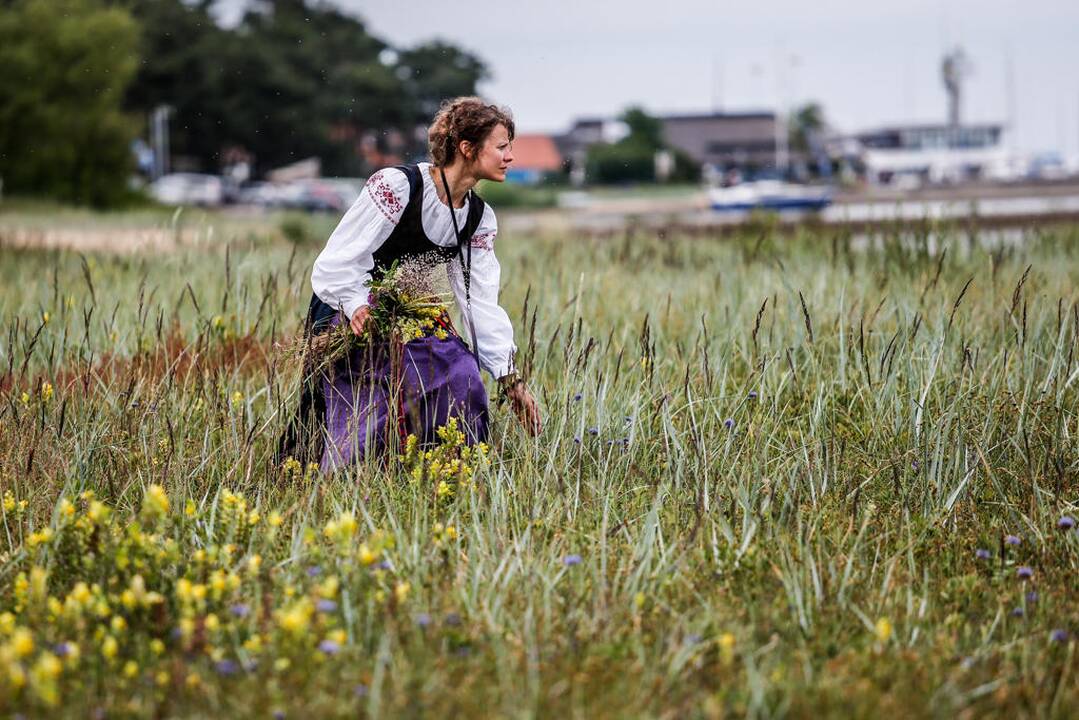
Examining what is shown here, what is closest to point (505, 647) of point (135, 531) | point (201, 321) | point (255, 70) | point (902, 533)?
point (135, 531)

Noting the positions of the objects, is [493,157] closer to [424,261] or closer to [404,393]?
[424,261]

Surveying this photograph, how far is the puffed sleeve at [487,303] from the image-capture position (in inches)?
157

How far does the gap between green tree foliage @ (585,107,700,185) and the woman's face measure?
50.7 m

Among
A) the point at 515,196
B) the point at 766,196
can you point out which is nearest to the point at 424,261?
the point at 766,196

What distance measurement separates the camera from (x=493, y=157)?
12.3 feet

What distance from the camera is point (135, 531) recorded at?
8.36 feet

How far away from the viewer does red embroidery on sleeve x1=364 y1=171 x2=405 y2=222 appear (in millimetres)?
3746

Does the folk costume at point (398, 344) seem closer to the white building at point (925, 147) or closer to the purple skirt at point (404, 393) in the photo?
the purple skirt at point (404, 393)

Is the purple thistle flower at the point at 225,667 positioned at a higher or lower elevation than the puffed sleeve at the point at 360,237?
lower

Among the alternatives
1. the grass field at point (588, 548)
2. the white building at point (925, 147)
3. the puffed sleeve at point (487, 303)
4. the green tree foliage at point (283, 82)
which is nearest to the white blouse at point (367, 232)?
the puffed sleeve at point (487, 303)

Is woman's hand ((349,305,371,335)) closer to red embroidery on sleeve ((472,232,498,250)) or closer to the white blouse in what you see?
the white blouse

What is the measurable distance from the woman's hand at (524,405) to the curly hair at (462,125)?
2.44 feet

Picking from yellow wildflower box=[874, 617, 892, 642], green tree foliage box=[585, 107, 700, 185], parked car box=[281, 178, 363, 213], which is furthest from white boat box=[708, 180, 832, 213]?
yellow wildflower box=[874, 617, 892, 642]

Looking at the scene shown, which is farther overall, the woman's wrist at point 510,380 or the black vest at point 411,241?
the woman's wrist at point 510,380
